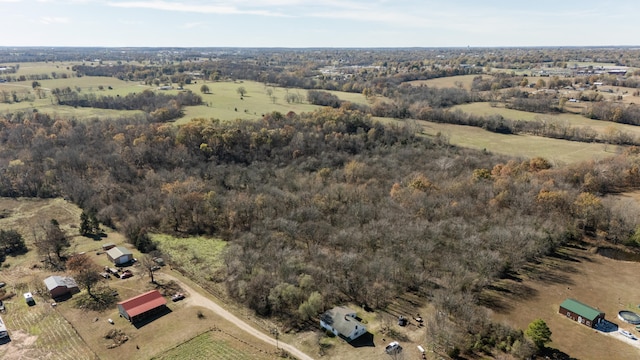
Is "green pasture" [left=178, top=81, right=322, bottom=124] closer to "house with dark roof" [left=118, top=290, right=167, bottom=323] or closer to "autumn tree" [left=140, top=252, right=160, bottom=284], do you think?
"autumn tree" [left=140, top=252, right=160, bottom=284]

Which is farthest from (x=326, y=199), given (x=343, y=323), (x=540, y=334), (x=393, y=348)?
(x=540, y=334)

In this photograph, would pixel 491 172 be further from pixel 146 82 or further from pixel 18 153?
pixel 146 82

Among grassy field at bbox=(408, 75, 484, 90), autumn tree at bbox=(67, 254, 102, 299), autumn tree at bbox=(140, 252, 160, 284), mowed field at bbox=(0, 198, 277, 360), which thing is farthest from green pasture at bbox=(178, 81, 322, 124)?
mowed field at bbox=(0, 198, 277, 360)

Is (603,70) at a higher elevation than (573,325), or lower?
higher

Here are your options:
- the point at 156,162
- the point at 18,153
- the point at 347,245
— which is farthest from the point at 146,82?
the point at 347,245

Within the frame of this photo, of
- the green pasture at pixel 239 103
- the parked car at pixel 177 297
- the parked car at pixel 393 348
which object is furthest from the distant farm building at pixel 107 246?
the green pasture at pixel 239 103

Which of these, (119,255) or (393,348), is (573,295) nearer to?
(393,348)
